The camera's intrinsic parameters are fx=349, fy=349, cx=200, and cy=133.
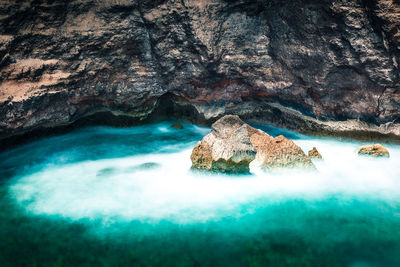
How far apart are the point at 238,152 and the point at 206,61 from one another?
3.51 m

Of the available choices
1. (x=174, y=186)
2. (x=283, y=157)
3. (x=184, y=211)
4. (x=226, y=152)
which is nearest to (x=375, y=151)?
(x=283, y=157)

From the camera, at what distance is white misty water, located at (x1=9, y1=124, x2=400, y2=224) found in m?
6.08

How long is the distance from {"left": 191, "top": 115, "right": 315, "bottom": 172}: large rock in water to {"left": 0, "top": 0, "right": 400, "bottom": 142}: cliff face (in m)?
2.46

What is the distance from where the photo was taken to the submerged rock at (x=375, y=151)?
7938 millimetres

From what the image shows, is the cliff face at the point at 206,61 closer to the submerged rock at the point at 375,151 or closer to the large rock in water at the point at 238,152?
the submerged rock at the point at 375,151

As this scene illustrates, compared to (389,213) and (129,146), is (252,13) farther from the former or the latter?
(389,213)

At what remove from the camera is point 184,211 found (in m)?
6.02

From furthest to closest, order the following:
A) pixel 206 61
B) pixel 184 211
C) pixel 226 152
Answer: pixel 206 61 → pixel 226 152 → pixel 184 211

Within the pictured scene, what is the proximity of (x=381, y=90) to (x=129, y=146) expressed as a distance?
646 cm

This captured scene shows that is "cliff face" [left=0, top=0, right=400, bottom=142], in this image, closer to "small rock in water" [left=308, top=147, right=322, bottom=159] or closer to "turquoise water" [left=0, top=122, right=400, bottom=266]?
"turquoise water" [left=0, top=122, right=400, bottom=266]

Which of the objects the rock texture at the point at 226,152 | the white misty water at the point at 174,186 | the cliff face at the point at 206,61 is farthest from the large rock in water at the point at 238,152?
the cliff face at the point at 206,61

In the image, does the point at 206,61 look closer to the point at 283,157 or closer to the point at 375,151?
the point at 283,157

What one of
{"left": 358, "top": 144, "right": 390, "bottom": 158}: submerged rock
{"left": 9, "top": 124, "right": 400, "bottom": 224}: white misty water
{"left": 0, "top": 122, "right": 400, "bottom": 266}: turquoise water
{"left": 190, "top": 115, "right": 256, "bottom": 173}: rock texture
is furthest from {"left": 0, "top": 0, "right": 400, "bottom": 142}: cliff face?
{"left": 190, "top": 115, "right": 256, "bottom": 173}: rock texture

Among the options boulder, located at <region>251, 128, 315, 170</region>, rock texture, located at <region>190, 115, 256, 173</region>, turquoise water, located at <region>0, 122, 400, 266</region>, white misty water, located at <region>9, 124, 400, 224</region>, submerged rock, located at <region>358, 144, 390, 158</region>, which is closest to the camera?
turquoise water, located at <region>0, 122, 400, 266</region>
